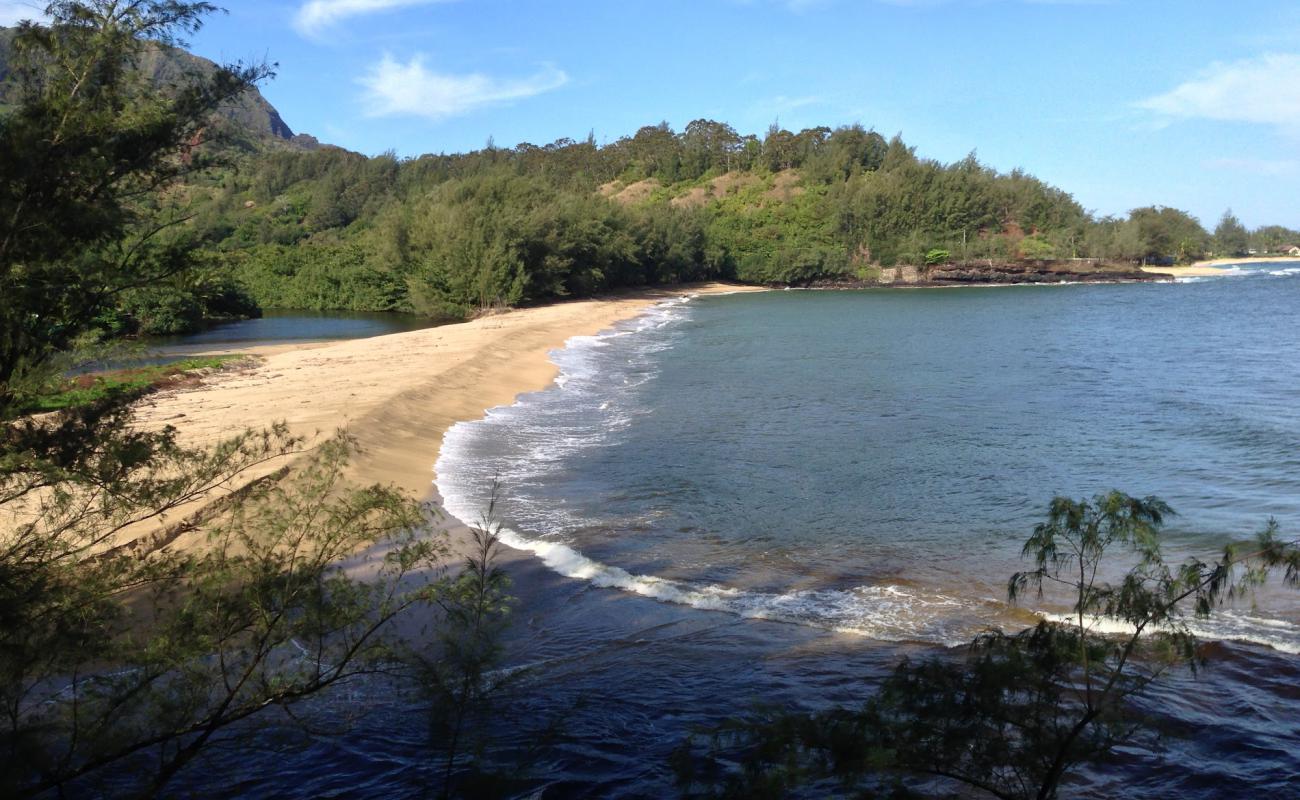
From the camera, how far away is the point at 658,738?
6559 mm

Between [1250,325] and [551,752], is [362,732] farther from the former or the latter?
[1250,325]

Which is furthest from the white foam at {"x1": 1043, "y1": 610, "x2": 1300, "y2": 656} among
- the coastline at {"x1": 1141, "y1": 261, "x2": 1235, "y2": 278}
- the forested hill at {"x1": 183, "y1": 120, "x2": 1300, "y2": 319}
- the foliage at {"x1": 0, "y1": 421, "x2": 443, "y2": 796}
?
the coastline at {"x1": 1141, "y1": 261, "x2": 1235, "y2": 278}

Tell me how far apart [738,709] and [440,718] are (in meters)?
3.10

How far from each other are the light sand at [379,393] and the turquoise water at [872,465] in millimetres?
959

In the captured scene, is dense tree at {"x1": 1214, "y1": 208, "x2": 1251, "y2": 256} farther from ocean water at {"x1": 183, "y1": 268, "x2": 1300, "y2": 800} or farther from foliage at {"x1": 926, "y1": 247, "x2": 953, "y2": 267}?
ocean water at {"x1": 183, "y1": 268, "x2": 1300, "y2": 800}

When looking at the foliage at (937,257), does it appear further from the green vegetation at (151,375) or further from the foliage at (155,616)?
the foliage at (155,616)

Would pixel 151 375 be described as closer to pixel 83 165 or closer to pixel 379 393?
pixel 379 393

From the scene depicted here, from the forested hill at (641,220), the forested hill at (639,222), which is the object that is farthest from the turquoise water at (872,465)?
the forested hill at (641,220)

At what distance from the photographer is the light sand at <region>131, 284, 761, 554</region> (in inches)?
594

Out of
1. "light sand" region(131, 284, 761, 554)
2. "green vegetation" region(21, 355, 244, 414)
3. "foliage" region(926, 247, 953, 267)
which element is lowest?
"light sand" region(131, 284, 761, 554)

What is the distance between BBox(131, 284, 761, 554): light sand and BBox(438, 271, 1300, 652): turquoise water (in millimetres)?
959

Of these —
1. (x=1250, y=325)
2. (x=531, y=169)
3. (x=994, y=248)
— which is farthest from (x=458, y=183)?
(x=531, y=169)

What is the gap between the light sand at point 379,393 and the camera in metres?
15.1

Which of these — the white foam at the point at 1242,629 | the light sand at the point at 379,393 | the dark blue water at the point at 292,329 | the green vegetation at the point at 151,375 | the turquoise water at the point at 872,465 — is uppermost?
the dark blue water at the point at 292,329
